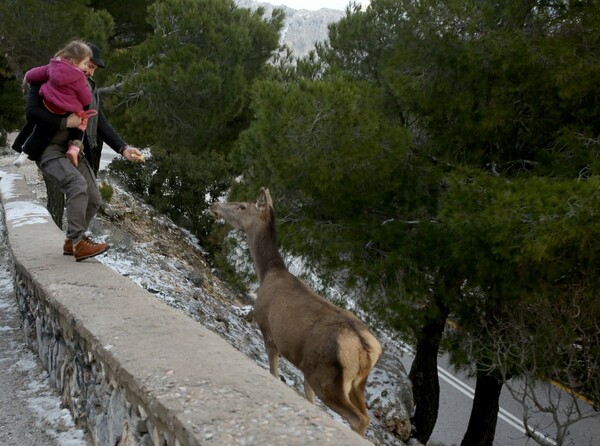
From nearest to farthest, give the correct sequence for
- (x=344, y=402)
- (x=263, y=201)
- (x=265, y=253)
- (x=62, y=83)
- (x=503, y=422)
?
(x=344, y=402)
(x=62, y=83)
(x=265, y=253)
(x=263, y=201)
(x=503, y=422)

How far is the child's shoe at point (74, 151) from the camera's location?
17.8ft

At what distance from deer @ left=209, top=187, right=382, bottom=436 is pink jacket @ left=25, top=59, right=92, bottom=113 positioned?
7.74 feet

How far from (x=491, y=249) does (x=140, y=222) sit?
36.5 feet

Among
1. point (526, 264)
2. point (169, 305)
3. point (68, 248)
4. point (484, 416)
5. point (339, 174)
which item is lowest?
point (484, 416)

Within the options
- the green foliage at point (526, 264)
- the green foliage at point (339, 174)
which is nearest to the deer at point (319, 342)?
the green foliage at point (526, 264)

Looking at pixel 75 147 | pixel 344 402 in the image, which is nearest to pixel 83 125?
pixel 75 147

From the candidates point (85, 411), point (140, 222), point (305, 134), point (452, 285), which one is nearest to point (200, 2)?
point (140, 222)

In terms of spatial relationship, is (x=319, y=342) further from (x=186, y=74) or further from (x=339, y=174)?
(x=186, y=74)

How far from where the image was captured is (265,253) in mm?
6734

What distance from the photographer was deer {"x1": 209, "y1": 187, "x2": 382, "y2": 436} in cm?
479

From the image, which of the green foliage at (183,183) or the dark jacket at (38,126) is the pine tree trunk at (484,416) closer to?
the green foliage at (183,183)

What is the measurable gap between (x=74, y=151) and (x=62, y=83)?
57 cm

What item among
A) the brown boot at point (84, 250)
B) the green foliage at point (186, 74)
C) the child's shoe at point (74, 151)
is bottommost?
the brown boot at point (84, 250)

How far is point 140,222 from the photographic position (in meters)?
17.1
